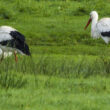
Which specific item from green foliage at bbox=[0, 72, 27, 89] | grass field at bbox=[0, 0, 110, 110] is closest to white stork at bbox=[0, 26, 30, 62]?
grass field at bbox=[0, 0, 110, 110]

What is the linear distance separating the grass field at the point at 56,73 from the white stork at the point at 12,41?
0.31m

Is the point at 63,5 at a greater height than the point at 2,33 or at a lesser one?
lesser

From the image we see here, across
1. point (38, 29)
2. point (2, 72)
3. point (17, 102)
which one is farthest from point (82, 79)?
point (38, 29)

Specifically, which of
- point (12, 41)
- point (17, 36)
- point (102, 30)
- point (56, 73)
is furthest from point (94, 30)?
point (56, 73)

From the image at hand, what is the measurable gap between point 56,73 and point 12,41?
10.8 ft

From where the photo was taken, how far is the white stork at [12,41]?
36.1ft

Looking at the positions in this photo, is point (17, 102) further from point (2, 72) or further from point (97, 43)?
point (97, 43)

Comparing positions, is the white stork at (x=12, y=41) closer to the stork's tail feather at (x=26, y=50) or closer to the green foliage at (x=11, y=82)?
the stork's tail feather at (x=26, y=50)

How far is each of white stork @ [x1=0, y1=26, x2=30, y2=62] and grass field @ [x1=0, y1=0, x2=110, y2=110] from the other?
1.01 feet

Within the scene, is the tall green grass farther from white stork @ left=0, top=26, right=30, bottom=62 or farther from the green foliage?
the green foliage

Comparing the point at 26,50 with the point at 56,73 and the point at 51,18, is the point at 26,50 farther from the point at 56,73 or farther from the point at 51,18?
the point at 51,18

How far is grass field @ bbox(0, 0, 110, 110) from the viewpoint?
19.8 ft

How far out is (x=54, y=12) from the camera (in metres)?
19.0

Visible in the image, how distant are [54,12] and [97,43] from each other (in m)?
3.83
